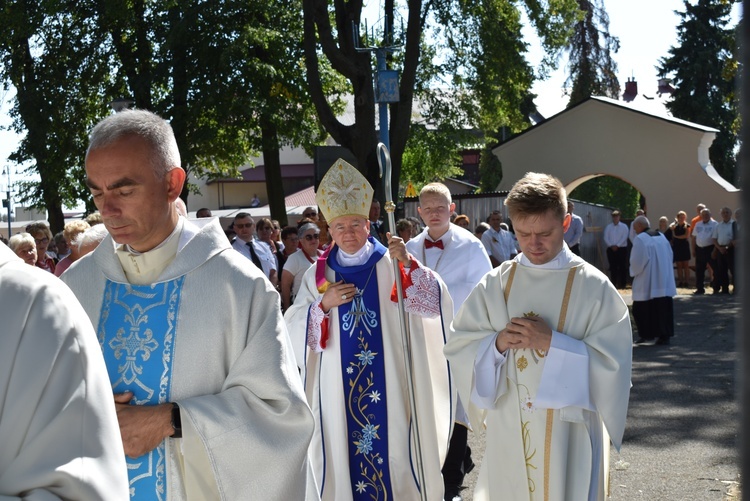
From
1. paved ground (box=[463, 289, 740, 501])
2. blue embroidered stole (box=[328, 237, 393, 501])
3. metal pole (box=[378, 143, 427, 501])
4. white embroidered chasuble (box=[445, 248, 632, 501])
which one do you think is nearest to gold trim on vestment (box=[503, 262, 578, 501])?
white embroidered chasuble (box=[445, 248, 632, 501])

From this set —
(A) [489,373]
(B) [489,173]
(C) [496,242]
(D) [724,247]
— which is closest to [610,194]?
(B) [489,173]

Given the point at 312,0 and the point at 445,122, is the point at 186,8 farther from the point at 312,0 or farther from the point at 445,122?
the point at 445,122

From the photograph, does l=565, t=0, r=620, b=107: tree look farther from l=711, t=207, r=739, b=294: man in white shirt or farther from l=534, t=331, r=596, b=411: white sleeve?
l=534, t=331, r=596, b=411: white sleeve

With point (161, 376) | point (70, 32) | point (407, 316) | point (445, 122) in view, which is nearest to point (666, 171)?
point (445, 122)

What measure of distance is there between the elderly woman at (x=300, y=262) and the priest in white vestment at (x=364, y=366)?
3.23 metres

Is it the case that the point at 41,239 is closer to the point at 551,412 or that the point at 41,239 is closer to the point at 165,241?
the point at 551,412

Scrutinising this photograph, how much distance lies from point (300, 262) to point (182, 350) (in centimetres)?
628

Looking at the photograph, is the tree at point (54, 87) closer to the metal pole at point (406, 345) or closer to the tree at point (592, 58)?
the metal pole at point (406, 345)

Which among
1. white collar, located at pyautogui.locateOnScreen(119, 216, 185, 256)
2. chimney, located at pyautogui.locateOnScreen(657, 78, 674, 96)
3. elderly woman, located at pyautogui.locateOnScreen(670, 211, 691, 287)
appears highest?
chimney, located at pyautogui.locateOnScreen(657, 78, 674, 96)

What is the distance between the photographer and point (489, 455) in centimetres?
483

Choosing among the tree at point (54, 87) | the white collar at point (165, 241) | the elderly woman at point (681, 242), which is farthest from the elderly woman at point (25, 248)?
the elderly woman at point (681, 242)

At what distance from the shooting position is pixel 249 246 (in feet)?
33.4

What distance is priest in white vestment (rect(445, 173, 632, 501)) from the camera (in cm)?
446

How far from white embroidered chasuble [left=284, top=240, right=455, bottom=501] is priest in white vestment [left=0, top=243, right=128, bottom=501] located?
167 inches
